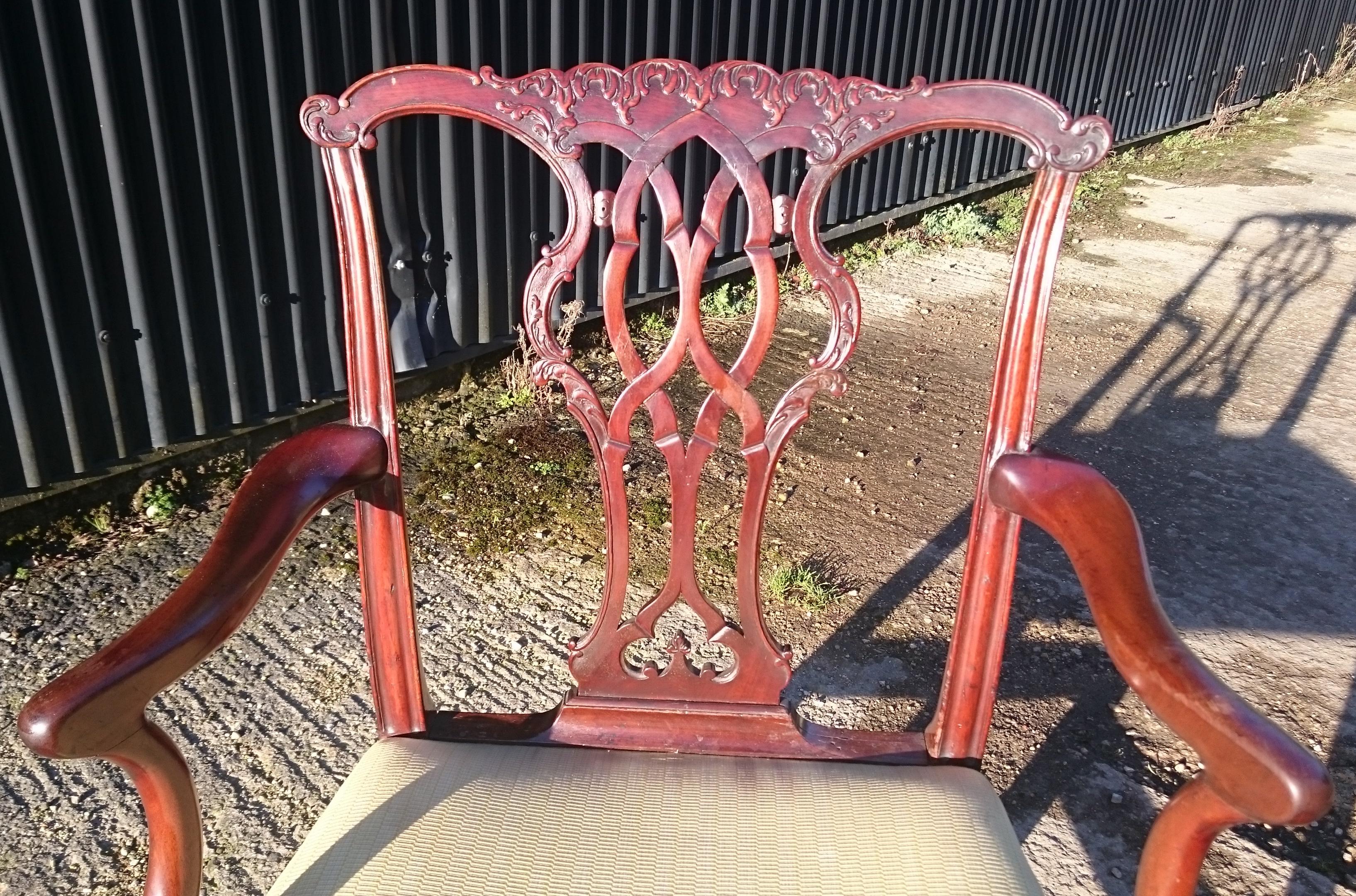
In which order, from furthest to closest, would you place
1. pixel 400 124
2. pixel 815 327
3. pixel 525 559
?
pixel 815 327
pixel 400 124
pixel 525 559

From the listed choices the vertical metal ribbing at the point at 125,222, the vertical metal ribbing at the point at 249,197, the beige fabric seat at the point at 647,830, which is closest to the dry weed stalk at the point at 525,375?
the vertical metal ribbing at the point at 249,197

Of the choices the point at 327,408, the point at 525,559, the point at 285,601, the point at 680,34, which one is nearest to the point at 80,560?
the point at 285,601

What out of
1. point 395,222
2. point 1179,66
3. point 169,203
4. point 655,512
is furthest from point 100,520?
point 1179,66

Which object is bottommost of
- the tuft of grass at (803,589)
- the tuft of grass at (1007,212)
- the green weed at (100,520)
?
the tuft of grass at (803,589)

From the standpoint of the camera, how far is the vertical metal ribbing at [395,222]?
2.85 meters

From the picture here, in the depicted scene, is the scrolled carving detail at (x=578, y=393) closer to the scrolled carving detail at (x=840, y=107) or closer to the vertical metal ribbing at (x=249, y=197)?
the scrolled carving detail at (x=840, y=107)

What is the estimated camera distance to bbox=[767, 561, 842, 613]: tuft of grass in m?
2.58

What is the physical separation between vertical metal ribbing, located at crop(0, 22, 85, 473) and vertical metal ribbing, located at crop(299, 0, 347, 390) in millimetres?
691

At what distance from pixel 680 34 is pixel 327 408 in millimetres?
1836

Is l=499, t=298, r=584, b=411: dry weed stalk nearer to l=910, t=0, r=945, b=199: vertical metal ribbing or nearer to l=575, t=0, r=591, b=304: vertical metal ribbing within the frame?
l=575, t=0, r=591, b=304: vertical metal ribbing

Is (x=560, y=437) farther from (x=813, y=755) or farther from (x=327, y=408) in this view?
(x=813, y=755)

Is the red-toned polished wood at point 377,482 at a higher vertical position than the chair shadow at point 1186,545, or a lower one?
higher

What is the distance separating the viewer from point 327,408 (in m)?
3.08

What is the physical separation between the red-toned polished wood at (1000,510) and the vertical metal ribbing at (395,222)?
6.50 ft
